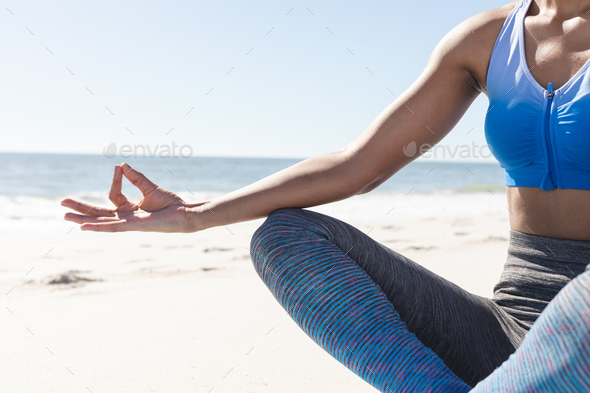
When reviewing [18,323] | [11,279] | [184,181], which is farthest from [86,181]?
[18,323]

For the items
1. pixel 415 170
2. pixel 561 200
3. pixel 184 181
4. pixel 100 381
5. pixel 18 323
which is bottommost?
pixel 415 170

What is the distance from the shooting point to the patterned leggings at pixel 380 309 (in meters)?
0.80

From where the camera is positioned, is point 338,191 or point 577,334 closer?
point 577,334

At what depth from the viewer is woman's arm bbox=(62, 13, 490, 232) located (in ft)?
3.37

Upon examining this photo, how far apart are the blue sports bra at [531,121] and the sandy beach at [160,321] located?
84 cm

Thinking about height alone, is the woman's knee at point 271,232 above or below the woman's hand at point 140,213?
below

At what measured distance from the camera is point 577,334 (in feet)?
1.69

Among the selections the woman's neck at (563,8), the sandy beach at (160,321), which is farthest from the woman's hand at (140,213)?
the woman's neck at (563,8)

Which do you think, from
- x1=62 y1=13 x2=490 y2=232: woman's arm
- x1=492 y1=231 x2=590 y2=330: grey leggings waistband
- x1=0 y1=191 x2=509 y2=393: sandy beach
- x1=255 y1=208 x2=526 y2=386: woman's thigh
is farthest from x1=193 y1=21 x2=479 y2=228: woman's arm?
x1=0 y1=191 x2=509 y2=393: sandy beach

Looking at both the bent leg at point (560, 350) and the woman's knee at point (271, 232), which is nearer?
the bent leg at point (560, 350)

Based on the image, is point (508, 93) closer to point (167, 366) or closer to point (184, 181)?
point (167, 366)

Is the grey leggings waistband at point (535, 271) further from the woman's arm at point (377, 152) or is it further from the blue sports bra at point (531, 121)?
the woman's arm at point (377, 152)

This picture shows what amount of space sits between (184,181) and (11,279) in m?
14.5

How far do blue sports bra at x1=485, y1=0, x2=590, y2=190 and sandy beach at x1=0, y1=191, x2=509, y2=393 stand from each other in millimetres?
835
